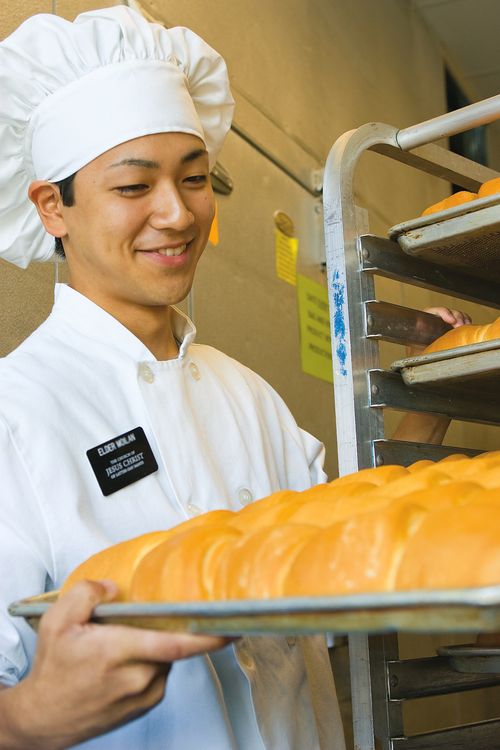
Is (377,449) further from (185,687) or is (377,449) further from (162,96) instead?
(162,96)

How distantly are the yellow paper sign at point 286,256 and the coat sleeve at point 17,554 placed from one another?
69.6 inches

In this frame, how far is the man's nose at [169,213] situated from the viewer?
1.28 metres

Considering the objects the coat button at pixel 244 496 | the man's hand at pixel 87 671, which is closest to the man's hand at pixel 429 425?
the coat button at pixel 244 496

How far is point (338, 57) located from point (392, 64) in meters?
0.75

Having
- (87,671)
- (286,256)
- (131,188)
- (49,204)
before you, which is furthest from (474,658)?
(286,256)

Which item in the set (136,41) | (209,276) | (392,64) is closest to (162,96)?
(136,41)

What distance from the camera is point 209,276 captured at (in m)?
2.40

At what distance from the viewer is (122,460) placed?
124cm

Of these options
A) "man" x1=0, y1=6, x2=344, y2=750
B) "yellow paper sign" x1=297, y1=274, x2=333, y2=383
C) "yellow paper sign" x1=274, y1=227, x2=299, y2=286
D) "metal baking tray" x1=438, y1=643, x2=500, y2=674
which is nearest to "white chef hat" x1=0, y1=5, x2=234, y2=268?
"man" x1=0, y1=6, x2=344, y2=750

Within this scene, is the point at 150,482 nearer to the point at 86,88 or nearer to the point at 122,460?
the point at 122,460

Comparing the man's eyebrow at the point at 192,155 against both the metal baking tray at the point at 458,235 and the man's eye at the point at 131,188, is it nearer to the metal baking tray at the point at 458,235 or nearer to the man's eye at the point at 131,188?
the man's eye at the point at 131,188

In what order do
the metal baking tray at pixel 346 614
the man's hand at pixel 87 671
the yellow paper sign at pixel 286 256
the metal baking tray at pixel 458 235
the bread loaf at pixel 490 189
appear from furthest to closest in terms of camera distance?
the yellow paper sign at pixel 286 256
the bread loaf at pixel 490 189
the metal baking tray at pixel 458 235
the man's hand at pixel 87 671
the metal baking tray at pixel 346 614

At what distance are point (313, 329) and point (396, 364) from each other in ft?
5.82

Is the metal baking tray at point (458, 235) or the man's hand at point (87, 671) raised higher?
the metal baking tray at point (458, 235)
